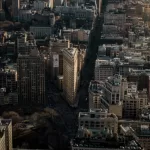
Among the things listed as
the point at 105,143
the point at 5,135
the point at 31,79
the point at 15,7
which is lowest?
the point at 5,135

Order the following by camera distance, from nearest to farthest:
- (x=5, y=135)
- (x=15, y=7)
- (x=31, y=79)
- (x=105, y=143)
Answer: (x=105, y=143) → (x=5, y=135) → (x=31, y=79) → (x=15, y=7)

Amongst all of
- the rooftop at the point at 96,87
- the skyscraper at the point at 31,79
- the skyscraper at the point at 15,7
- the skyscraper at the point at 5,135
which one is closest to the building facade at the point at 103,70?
the rooftop at the point at 96,87

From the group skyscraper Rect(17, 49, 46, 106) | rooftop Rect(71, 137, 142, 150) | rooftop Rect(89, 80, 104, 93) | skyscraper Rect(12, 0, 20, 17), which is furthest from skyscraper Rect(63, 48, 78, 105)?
skyscraper Rect(12, 0, 20, 17)

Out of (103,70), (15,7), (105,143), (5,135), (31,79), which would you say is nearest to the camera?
(105,143)

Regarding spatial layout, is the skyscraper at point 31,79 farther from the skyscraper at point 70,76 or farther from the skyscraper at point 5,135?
the skyscraper at point 5,135

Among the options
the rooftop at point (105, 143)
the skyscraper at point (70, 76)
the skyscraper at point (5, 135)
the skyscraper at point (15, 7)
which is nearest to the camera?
the rooftop at point (105, 143)

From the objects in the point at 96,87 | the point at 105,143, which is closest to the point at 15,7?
the point at 96,87

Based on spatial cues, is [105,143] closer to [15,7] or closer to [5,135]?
[5,135]
